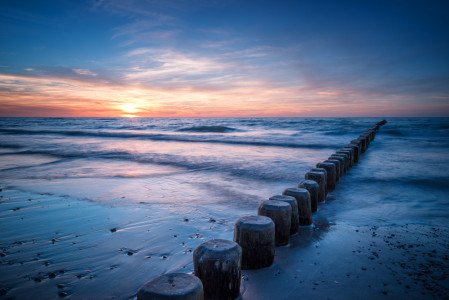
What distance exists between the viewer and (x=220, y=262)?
1777 mm

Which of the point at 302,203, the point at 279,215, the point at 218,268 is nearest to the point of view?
the point at 218,268

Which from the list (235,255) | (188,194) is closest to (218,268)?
(235,255)

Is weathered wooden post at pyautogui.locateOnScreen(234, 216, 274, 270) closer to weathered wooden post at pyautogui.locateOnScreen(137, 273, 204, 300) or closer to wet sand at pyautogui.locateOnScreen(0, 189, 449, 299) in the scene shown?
wet sand at pyautogui.locateOnScreen(0, 189, 449, 299)

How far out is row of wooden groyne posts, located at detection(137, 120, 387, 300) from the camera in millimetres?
1427

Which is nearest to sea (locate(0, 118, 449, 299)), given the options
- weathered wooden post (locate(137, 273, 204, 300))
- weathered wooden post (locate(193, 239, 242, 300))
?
weathered wooden post (locate(193, 239, 242, 300))

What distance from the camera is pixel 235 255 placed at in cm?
181

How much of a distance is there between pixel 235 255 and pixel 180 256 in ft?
3.75

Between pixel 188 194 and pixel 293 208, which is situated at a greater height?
pixel 293 208

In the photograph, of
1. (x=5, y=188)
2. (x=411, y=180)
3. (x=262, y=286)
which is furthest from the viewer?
(x=411, y=180)

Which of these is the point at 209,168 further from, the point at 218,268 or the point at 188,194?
the point at 218,268

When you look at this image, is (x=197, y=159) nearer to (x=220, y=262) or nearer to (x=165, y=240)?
(x=165, y=240)

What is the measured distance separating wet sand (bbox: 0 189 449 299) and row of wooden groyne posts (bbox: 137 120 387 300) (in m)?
0.16

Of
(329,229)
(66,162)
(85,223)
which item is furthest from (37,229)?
(66,162)

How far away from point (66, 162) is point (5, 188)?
3.33 metres
